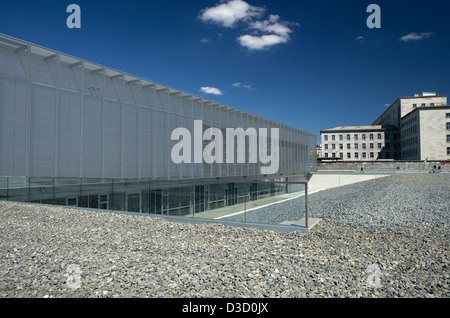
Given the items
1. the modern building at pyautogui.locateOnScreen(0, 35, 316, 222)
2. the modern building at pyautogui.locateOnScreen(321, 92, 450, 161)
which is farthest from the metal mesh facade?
the modern building at pyautogui.locateOnScreen(321, 92, 450, 161)

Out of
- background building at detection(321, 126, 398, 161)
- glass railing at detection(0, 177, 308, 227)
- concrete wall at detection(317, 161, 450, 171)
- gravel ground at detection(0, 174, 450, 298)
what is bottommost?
gravel ground at detection(0, 174, 450, 298)

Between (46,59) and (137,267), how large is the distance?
15.4m

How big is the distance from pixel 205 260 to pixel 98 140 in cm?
1445

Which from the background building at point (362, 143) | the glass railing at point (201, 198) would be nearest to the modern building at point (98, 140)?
the glass railing at point (201, 198)

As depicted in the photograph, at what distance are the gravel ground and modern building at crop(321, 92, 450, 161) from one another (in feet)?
255

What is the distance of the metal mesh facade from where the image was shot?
15.4m

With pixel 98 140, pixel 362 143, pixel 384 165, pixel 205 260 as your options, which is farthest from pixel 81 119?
pixel 362 143

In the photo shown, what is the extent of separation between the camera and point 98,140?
18438mm

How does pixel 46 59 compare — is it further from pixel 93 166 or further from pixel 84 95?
pixel 93 166

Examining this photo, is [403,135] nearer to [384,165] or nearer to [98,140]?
[384,165]

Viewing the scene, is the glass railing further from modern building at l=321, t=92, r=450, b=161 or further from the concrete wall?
modern building at l=321, t=92, r=450, b=161

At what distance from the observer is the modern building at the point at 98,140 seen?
1163cm

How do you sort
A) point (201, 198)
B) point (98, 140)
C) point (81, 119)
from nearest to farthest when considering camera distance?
point (201, 198) < point (81, 119) < point (98, 140)

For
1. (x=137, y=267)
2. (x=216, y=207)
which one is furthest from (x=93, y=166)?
(x=137, y=267)
